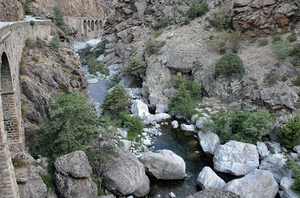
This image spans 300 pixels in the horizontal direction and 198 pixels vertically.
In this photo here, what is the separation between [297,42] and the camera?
2989cm

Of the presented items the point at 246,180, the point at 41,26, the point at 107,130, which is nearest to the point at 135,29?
the point at 41,26

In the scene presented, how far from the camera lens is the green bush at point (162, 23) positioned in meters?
46.2

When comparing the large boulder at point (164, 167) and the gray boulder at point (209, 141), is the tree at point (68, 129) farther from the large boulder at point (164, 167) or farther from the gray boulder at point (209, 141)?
the gray boulder at point (209, 141)

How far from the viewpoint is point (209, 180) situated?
57.8 feet

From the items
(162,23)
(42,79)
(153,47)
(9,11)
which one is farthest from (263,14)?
(9,11)

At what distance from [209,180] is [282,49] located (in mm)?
18735

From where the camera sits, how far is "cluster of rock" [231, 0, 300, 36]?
106ft

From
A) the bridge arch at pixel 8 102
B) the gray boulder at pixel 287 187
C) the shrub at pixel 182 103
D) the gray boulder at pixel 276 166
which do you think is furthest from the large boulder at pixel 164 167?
the shrub at pixel 182 103

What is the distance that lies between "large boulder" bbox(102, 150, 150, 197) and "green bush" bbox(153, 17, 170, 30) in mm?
33447

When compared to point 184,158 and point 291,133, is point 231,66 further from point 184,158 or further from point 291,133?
point 184,158

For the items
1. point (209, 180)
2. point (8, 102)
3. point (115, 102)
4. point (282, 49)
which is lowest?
point (209, 180)

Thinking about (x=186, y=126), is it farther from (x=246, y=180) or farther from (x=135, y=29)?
(x=135, y=29)

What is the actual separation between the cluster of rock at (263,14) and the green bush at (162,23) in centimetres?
1347

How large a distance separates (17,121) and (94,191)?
20.2 feet
